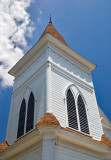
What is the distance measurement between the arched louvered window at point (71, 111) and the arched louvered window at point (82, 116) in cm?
54

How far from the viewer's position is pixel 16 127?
12648 mm

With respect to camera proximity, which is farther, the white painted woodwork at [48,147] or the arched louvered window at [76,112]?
the arched louvered window at [76,112]

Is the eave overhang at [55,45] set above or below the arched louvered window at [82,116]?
above

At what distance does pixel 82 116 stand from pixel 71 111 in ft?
3.57

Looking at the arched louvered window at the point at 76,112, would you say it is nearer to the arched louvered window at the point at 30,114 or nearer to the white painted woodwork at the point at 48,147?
the arched louvered window at the point at 30,114

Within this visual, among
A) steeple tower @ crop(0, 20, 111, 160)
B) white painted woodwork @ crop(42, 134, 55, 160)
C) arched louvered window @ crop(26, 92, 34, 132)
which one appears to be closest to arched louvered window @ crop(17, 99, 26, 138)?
steeple tower @ crop(0, 20, 111, 160)

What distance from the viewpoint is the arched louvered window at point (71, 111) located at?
1110 cm

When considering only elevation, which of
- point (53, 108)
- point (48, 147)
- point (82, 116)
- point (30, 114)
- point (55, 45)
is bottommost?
point (48, 147)

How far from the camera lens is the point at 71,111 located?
38.2 feet

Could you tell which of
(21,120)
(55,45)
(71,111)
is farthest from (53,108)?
(55,45)

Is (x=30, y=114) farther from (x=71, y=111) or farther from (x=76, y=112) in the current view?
(x=76, y=112)

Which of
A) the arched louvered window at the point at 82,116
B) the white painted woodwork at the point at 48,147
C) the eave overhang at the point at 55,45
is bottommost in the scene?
the white painted woodwork at the point at 48,147

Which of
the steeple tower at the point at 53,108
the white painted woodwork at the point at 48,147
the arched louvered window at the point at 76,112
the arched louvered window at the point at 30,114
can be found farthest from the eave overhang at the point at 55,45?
the white painted woodwork at the point at 48,147

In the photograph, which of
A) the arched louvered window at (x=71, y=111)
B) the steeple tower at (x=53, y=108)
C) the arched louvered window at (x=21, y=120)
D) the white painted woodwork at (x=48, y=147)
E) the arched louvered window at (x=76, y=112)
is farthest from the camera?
the arched louvered window at (x=21, y=120)
